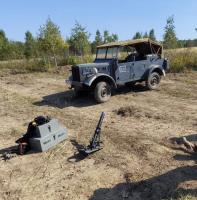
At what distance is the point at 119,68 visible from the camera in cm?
1042

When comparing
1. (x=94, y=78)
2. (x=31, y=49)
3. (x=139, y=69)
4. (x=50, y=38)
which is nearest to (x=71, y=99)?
(x=94, y=78)

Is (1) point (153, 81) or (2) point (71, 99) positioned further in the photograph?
(1) point (153, 81)

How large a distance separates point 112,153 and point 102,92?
409cm

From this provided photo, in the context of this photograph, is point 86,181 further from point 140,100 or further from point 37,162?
point 140,100

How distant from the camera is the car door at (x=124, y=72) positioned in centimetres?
1044

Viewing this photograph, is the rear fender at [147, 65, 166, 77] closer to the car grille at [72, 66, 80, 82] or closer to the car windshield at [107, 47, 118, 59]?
the car windshield at [107, 47, 118, 59]

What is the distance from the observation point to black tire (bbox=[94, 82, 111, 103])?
9891 millimetres

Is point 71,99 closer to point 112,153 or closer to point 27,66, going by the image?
point 112,153

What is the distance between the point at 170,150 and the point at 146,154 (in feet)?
1.54

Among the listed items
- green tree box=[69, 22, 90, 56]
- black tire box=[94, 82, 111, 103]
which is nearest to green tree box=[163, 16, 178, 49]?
green tree box=[69, 22, 90, 56]

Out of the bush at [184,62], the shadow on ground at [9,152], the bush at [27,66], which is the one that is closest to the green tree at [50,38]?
the bush at [27,66]

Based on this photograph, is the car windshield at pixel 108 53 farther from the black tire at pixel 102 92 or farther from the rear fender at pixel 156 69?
the rear fender at pixel 156 69

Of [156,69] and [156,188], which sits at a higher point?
[156,69]

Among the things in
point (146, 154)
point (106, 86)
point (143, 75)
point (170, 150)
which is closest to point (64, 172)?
point (146, 154)
